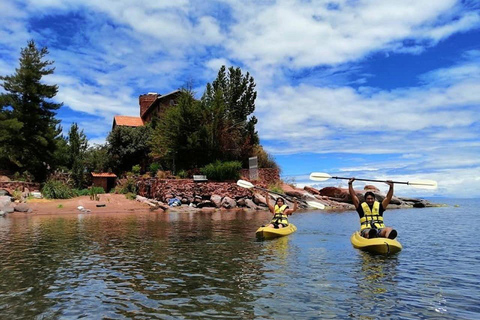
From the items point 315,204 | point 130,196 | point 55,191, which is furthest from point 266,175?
point 315,204

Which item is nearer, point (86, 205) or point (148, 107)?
point (86, 205)

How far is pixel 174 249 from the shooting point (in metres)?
12.9

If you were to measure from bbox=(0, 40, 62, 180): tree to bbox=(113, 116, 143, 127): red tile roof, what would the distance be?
62.3 feet

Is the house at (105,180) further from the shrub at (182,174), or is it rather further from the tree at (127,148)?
the shrub at (182,174)

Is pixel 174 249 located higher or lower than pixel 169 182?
lower

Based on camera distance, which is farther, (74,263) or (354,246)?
(354,246)

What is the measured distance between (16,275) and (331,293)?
732cm

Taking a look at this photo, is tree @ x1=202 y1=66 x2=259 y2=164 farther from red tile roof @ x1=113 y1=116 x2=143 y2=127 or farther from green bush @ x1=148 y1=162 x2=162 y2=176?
red tile roof @ x1=113 y1=116 x2=143 y2=127

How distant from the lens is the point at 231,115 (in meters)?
44.0

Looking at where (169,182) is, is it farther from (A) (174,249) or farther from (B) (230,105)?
(A) (174,249)

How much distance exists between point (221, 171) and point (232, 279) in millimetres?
28374

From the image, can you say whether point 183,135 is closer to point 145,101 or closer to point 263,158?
point 263,158

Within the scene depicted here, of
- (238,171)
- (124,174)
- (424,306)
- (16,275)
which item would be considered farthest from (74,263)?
(124,174)

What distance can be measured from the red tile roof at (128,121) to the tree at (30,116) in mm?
18985
